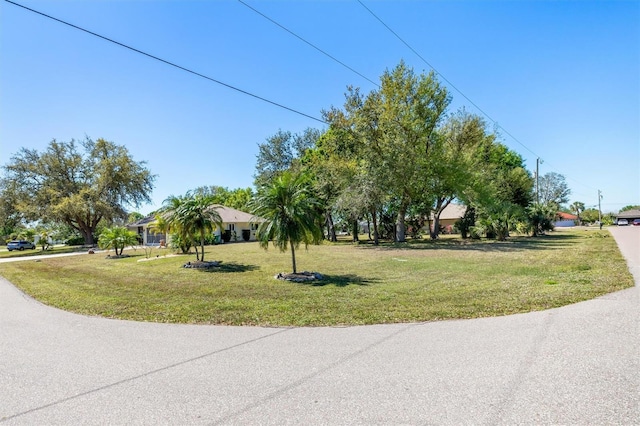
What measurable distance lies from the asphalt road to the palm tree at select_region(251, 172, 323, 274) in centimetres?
564

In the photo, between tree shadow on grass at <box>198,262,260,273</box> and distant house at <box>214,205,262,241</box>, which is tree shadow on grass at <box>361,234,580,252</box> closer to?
tree shadow on grass at <box>198,262,260,273</box>

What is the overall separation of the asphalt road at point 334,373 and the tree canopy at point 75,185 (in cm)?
3766

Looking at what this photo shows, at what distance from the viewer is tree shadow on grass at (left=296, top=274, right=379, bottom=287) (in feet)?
34.4

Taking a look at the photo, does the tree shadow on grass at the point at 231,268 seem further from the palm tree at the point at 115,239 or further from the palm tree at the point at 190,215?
the palm tree at the point at 115,239

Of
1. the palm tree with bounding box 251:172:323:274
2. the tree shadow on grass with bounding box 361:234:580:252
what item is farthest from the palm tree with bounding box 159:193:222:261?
the tree shadow on grass with bounding box 361:234:580:252

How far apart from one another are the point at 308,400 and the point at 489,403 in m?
1.60

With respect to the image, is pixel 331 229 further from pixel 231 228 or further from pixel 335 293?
pixel 335 293

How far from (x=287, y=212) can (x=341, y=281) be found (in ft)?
9.08

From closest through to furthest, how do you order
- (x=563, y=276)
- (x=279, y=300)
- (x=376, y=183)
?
(x=279, y=300) → (x=563, y=276) → (x=376, y=183)

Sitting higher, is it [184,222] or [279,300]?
[184,222]

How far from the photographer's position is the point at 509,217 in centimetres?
3097

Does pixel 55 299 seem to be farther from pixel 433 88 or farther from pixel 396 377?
pixel 433 88

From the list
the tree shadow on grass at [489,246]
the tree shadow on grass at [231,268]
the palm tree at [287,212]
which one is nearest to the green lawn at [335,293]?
the tree shadow on grass at [231,268]

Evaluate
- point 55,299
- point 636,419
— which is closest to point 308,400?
point 636,419
